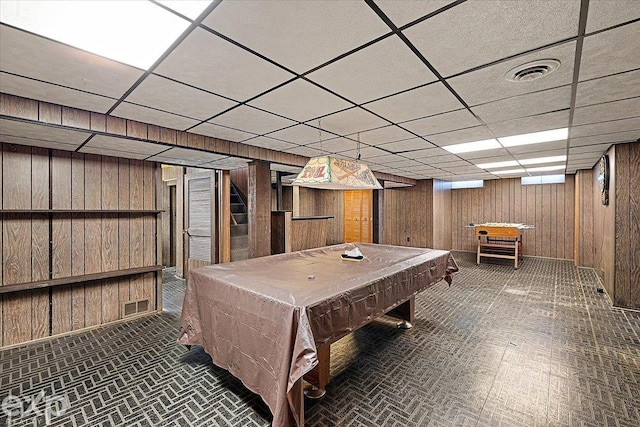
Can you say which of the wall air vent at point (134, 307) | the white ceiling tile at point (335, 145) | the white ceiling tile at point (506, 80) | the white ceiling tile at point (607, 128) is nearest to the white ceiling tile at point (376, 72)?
the white ceiling tile at point (506, 80)

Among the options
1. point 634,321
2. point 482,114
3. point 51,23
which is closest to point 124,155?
point 51,23

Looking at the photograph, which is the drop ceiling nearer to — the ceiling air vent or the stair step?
the ceiling air vent

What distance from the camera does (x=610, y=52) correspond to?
172 cm

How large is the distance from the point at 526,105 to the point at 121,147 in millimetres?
4222

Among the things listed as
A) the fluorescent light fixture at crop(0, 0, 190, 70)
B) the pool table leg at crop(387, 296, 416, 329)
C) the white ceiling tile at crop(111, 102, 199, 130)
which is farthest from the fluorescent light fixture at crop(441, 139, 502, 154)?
the fluorescent light fixture at crop(0, 0, 190, 70)

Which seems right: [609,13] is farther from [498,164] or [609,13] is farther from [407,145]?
[498,164]

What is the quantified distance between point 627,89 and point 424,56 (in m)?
1.84

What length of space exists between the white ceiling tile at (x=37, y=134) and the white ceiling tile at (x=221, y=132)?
3.34 ft

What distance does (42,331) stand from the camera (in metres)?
3.38

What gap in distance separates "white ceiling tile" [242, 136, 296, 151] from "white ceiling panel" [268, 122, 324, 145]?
0.15 metres

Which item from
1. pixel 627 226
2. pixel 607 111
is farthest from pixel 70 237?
pixel 627 226

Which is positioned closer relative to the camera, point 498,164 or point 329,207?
point 498,164

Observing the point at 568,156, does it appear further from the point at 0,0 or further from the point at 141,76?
the point at 0,0

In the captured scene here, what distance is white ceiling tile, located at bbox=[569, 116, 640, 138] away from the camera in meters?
3.10
